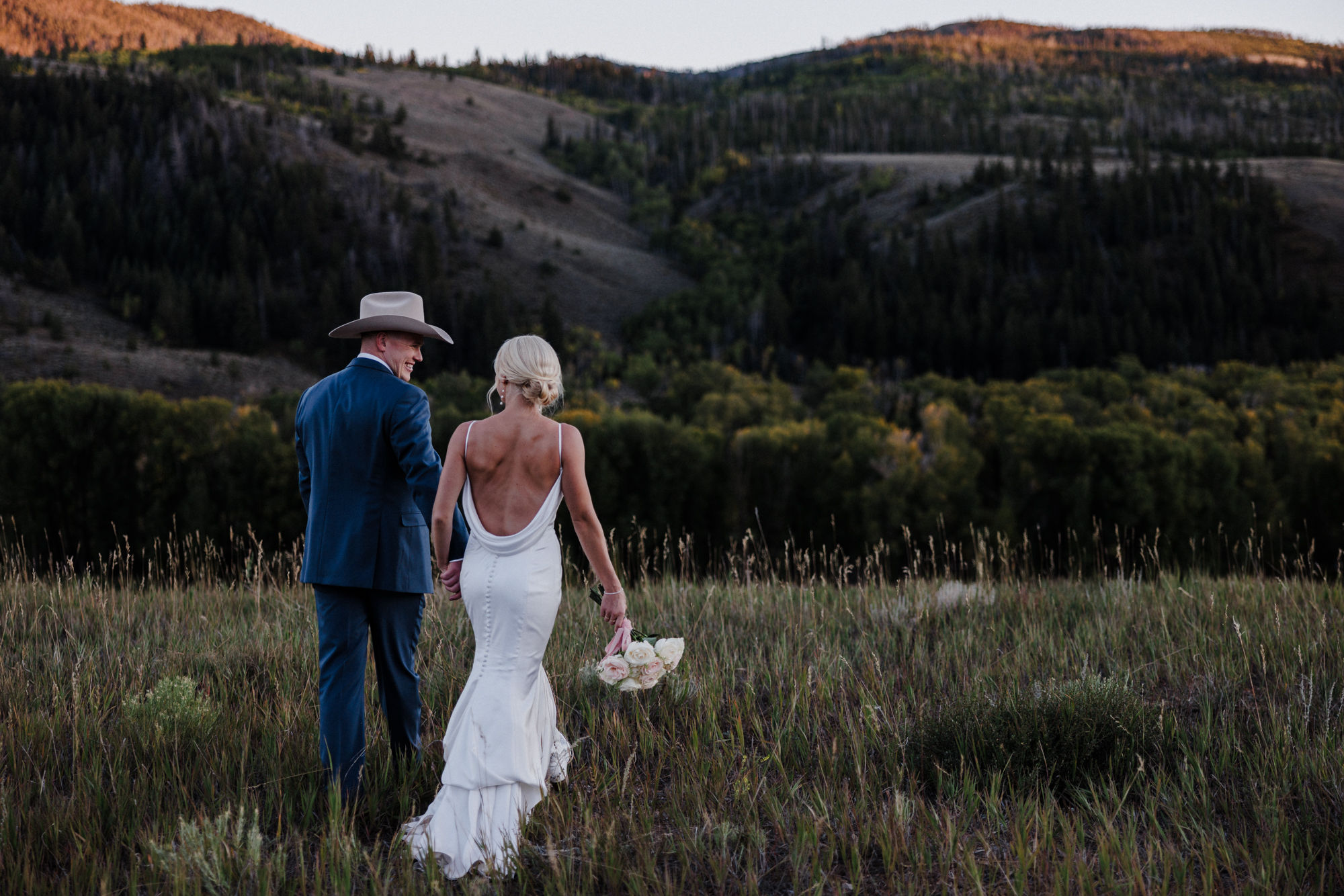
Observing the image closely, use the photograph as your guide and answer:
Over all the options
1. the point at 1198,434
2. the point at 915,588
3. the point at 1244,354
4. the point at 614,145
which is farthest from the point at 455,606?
the point at 614,145

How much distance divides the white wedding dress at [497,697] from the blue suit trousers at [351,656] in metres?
0.49

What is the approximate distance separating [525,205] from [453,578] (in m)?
104

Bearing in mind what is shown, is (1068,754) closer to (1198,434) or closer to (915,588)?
(915,588)

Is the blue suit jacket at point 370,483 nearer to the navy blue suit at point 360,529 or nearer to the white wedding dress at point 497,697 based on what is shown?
the navy blue suit at point 360,529

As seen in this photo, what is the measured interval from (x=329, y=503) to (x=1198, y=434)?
97.9ft

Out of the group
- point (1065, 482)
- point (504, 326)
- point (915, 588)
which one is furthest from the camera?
point (504, 326)

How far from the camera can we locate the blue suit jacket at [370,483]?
3.58 m

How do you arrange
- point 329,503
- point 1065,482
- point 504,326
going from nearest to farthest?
point 329,503, point 1065,482, point 504,326

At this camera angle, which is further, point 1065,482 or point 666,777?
point 1065,482

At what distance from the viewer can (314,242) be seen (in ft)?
270

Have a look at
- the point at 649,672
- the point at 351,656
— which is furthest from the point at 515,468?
the point at 649,672

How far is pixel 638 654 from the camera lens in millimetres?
3965

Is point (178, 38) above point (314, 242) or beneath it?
above

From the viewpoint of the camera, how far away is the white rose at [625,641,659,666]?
13.0 feet
